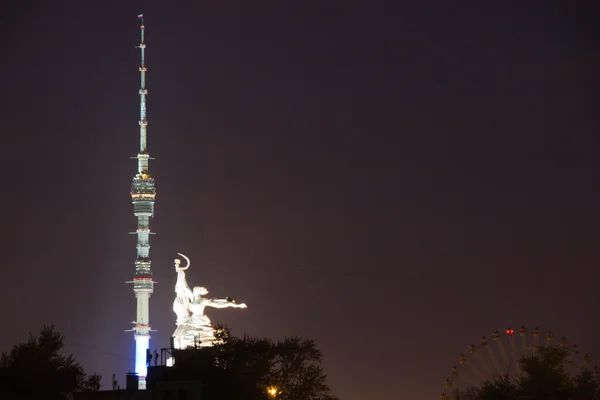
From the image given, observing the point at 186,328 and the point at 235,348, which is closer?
the point at 235,348

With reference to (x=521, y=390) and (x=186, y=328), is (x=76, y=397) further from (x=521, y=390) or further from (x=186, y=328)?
(x=186, y=328)

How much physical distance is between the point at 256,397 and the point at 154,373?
7824 millimetres

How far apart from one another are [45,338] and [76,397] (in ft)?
58.5

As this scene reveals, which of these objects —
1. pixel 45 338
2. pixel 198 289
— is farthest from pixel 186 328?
pixel 45 338

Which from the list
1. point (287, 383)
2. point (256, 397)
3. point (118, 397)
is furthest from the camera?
point (287, 383)

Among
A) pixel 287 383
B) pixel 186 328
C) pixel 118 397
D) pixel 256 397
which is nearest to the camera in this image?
pixel 118 397

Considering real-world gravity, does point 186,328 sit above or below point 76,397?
above

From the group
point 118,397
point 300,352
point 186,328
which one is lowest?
point 118,397

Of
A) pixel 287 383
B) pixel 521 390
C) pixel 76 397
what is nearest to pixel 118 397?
pixel 76 397

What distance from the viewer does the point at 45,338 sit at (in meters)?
106

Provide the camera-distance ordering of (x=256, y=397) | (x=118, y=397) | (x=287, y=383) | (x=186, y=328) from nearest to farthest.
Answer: (x=118, y=397), (x=256, y=397), (x=287, y=383), (x=186, y=328)

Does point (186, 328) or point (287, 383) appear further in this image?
point (186, 328)

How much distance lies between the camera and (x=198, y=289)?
14088 centimetres

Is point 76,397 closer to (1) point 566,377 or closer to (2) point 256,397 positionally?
(2) point 256,397
